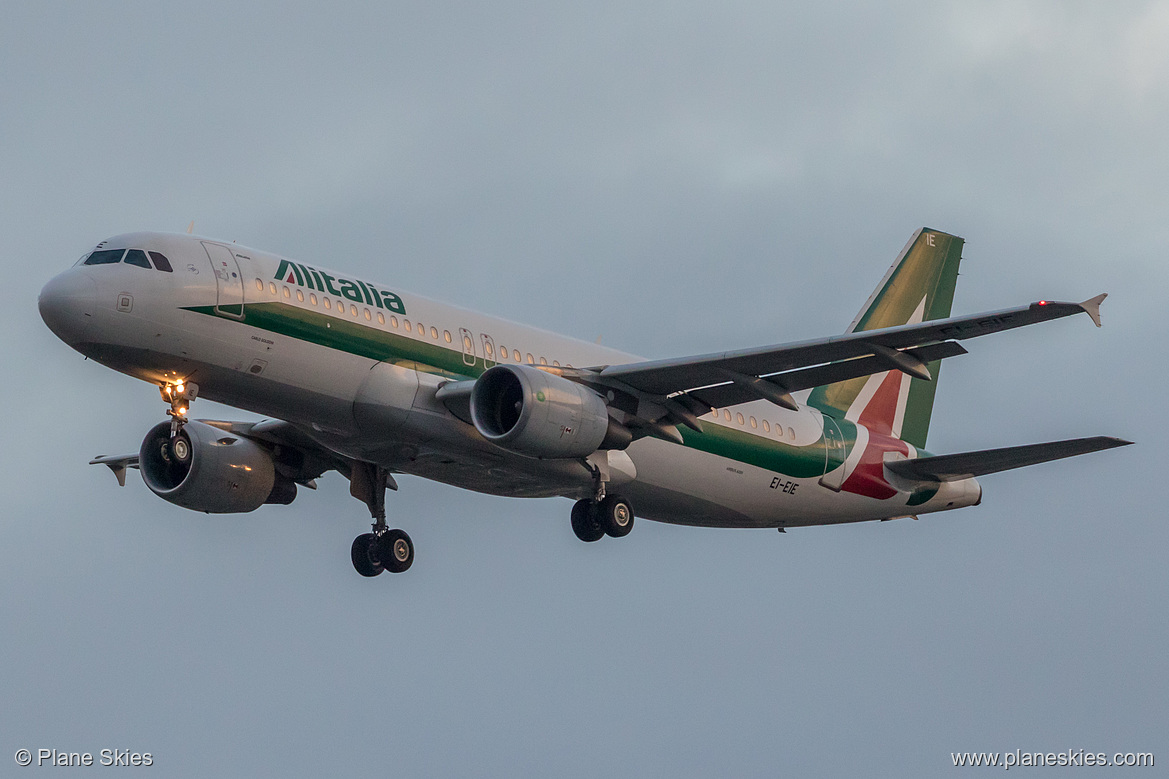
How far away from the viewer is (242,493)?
35.9 meters

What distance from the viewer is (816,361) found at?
31.1 metres

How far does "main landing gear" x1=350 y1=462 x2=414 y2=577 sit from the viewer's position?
36.5 meters

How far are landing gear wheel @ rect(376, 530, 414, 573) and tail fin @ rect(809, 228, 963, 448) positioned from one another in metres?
11.3

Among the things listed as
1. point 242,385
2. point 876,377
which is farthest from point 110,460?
point 876,377

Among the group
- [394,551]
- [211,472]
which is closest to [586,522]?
[394,551]

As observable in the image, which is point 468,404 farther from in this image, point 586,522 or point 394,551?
point 394,551

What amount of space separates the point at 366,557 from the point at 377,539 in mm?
490

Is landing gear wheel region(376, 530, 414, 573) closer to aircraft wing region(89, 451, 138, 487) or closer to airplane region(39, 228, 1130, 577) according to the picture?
airplane region(39, 228, 1130, 577)

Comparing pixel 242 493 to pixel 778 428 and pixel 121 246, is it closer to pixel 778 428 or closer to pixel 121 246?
pixel 121 246

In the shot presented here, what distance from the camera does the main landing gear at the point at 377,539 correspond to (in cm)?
3647

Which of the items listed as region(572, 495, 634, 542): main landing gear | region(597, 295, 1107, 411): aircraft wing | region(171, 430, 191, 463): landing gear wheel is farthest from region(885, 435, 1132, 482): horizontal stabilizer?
region(171, 430, 191, 463): landing gear wheel

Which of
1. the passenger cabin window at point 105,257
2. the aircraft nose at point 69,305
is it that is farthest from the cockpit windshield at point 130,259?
the aircraft nose at point 69,305

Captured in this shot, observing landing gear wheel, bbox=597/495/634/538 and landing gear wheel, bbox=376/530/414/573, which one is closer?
landing gear wheel, bbox=597/495/634/538

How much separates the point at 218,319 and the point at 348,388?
9.61 feet
